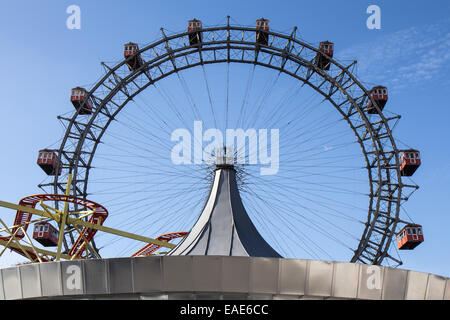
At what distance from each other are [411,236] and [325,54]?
1541 cm

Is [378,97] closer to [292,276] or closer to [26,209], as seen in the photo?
[26,209]

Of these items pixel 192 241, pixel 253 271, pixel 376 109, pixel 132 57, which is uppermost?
pixel 132 57

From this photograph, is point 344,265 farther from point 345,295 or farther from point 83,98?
point 83,98

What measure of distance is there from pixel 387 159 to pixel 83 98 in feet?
79.5

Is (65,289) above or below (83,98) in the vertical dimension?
below

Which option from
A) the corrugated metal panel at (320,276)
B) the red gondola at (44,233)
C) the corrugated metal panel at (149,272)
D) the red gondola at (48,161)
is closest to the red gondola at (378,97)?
the red gondola at (48,161)

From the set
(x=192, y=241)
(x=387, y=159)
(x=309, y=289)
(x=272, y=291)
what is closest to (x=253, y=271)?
(x=272, y=291)

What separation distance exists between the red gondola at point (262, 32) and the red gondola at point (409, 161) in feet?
45.5

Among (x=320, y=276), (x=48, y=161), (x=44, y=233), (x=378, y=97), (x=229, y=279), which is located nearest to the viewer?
(x=229, y=279)

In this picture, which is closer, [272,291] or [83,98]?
[272,291]

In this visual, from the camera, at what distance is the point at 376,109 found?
141ft

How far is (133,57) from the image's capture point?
139 feet

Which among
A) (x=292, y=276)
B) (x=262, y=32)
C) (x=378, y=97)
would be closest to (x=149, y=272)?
(x=292, y=276)
